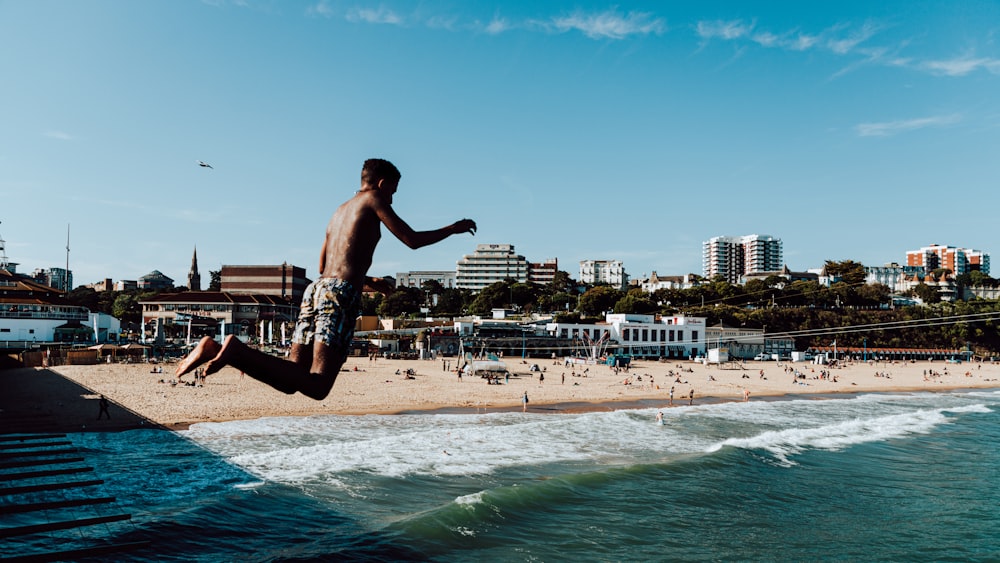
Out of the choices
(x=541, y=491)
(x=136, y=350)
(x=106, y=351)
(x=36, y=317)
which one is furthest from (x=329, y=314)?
(x=36, y=317)

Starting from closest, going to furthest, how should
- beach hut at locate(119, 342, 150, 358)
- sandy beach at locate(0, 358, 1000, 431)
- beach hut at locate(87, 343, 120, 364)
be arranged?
sandy beach at locate(0, 358, 1000, 431) < beach hut at locate(87, 343, 120, 364) < beach hut at locate(119, 342, 150, 358)

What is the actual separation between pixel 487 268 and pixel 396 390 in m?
141

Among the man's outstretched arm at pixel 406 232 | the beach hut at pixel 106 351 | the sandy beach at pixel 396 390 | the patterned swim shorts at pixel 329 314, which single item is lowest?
the sandy beach at pixel 396 390

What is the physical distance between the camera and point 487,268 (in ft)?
623

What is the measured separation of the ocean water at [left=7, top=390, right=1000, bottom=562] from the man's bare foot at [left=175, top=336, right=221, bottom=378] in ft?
50.1

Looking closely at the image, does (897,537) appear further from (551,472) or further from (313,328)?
(313,328)

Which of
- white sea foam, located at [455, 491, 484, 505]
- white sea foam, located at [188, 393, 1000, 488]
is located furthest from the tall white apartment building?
white sea foam, located at [455, 491, 484, 505]

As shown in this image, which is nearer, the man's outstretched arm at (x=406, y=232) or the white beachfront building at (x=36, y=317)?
the man's outstretched arm at (x=406, y=232)

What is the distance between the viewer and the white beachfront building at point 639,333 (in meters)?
95.9

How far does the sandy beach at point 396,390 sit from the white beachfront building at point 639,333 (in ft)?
48.5

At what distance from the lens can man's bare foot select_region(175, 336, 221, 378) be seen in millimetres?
3508

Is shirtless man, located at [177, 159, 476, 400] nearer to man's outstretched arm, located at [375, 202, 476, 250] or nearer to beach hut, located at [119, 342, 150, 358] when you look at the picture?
man's outstretched arm, located at [375, 202, 476, 250]

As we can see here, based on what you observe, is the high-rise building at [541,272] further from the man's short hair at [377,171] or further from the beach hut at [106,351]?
the man's short hair at [377,171]

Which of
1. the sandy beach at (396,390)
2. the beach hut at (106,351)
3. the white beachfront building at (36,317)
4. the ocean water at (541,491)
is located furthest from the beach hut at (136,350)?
the ocean water at (541,491)
